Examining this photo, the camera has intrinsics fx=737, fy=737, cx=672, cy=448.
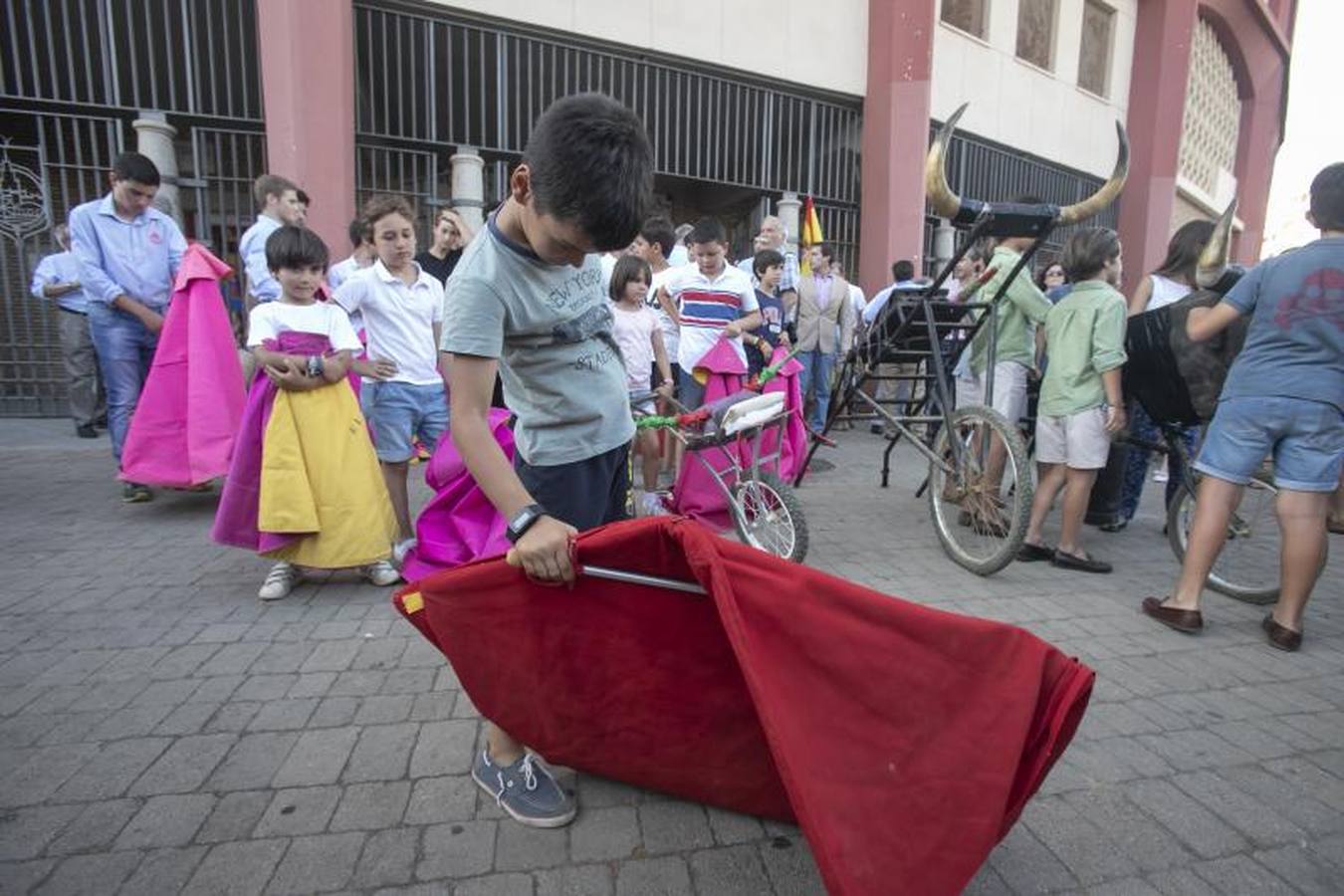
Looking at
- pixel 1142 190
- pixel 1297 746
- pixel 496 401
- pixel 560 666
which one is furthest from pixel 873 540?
pixel 1142 190

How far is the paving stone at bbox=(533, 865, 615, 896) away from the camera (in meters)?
1.74

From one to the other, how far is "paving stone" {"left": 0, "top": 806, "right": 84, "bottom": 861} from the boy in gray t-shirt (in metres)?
1.05

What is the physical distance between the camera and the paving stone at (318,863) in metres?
1.74

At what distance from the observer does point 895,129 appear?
10.6m

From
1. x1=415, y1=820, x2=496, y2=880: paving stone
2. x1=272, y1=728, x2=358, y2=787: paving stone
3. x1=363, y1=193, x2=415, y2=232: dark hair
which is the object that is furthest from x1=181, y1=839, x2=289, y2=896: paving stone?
x1=363, y1=193, x2=415, y2=232: dark hair

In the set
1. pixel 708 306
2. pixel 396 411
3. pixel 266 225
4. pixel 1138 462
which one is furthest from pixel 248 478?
pixel 1138 462

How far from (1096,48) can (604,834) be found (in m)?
18.0

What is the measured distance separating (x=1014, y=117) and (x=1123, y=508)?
1075 cm

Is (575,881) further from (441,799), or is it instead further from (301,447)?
(301,447)

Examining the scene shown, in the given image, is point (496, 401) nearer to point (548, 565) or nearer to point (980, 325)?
point (980, 325)

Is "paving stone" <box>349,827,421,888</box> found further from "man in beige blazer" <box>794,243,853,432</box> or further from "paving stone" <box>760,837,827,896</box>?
"man in beige blazer" <box>794,243,853,432</box>

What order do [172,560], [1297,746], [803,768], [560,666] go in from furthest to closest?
[172,560]
[1297,746]
[560,666]
[803,768]

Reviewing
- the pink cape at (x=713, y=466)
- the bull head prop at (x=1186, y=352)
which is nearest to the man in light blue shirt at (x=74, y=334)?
the pink cape at (x=713, y=466)

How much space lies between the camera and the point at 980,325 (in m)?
4.50
